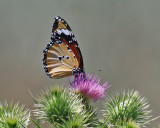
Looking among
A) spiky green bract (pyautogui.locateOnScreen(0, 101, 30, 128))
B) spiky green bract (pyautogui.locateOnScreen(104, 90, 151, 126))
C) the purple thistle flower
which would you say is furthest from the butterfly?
spiky green bract (pyautogui.locateOnScreen(0, 101, 30, 128))

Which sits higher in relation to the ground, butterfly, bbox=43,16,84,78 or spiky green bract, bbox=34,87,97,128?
butterfly, bbox=43,16,84,78

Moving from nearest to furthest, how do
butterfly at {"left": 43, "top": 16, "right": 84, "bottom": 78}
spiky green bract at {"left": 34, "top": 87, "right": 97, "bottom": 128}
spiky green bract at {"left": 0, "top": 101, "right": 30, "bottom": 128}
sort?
spiky green bract at {"left": 0, "top": 101, "right": 30, "bottom": 128}, spiky green bract at {"left": 34, "top": 87, "right": 97, "bottom": 128}, butterfly at {"left": 43, "top": 16, "right": 84, "bottom": 78}

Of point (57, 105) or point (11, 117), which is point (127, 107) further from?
point (11, 117)

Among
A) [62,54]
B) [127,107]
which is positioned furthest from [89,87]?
[62,54]

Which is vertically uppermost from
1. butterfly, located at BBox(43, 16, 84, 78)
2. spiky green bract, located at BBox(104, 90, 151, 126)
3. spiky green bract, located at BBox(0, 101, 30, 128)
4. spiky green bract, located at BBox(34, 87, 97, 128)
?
butterfly, located at BBox(43, 16, 84, 78)

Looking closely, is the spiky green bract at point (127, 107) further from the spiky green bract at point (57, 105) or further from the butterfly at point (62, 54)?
the butterfly at point (62, 54)

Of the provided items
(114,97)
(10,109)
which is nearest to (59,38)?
(114,97)

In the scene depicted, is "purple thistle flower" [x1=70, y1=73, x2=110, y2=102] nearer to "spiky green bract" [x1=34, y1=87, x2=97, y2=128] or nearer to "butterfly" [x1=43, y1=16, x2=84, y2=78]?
"spiky green bract" [x1=34, y1=87, x2=97, y2=128]
